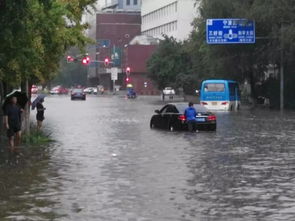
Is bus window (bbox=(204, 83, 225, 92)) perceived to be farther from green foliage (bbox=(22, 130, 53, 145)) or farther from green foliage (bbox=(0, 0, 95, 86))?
green foliage (bbox=(22, 130, 53, 145))

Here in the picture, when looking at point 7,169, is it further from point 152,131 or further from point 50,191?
point 152,131

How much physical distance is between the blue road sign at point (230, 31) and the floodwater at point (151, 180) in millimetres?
29419

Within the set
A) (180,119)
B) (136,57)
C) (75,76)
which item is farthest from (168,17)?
(180,119)

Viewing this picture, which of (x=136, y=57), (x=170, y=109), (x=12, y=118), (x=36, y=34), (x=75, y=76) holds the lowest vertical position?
(x=170, y=109)

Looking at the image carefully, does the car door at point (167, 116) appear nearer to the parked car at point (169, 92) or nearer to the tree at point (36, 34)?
the tree at point (36, 34)

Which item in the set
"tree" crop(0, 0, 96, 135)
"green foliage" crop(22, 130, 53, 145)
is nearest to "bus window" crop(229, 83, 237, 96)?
"tree" crop(0, 0, 96, 135)

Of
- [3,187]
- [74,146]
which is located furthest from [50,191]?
[74,146]

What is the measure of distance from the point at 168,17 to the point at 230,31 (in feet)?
295

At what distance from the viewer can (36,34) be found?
2217 centimetres

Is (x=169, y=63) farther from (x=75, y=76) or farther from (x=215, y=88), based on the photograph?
(x=75, y=76)

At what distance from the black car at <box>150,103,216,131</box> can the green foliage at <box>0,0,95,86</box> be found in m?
6.83

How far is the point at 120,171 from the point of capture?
656 inches

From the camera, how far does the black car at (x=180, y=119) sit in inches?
1273

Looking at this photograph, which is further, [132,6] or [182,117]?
[132,6]
